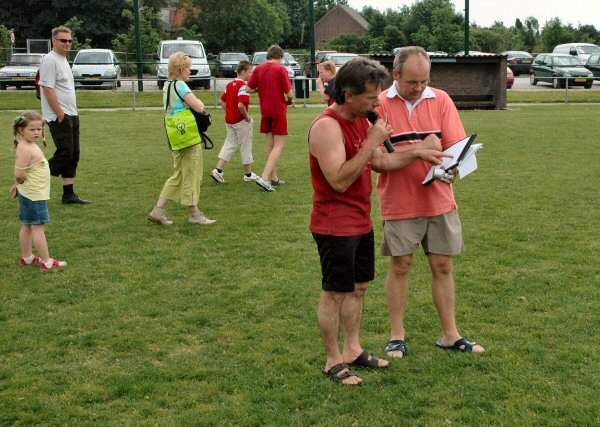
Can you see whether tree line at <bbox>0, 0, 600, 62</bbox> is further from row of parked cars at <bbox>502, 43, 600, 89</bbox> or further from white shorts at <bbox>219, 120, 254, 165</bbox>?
white shorts at <bbox>219, 120, 254, 165</bbox>

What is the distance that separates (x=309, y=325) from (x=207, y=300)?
928 millimetres

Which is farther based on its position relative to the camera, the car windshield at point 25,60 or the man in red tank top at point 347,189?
the car windshield at point 25,60

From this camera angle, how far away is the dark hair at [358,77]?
3.90m

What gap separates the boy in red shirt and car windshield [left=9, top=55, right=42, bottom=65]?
70.9ft

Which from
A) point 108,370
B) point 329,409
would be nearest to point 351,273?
point 329,409

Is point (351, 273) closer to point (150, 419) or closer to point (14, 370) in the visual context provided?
point (150, 419)

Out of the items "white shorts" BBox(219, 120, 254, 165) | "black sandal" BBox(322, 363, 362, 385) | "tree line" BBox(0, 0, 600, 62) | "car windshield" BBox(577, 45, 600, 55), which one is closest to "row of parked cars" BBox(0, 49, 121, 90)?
"white shorts" BBox(219, 120, 254, 165)

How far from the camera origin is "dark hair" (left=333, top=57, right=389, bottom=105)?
3.90 meters

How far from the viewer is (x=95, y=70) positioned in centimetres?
2867

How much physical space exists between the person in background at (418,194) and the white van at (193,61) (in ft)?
77.9

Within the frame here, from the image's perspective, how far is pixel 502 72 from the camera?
2127 centimetres

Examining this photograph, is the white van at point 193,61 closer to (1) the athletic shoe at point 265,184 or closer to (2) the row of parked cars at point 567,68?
(2) the row of parked cars at point 567,68

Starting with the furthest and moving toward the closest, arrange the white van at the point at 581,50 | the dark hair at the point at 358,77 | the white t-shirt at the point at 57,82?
the white van at the point at 581,50
the white t-shirt at the point at 57,82
the dark hair at the point at 358,77

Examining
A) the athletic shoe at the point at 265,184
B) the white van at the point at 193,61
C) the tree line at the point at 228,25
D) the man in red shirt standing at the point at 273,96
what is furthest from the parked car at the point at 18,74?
the tree line at the point at 228,25
